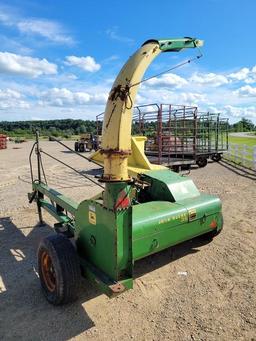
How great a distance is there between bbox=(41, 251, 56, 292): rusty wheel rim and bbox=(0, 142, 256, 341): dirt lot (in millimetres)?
193

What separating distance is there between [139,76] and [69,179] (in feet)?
29.2

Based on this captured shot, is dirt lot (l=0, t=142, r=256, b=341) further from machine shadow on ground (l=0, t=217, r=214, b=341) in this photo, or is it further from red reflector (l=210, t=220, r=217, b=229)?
red reflector (l=210, t=220, r=217, b=229)

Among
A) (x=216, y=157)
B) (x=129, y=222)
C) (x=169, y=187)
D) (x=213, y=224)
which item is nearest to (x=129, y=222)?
(x=129, y=222)

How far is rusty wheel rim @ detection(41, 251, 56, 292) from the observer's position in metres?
3.72

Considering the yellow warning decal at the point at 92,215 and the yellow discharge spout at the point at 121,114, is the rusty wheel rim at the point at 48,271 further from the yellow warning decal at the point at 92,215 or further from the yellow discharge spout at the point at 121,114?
the yellow discharge spout at the point at 121,114

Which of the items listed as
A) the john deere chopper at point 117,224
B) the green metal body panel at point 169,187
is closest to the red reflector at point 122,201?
the john deere chopper at point 117,224

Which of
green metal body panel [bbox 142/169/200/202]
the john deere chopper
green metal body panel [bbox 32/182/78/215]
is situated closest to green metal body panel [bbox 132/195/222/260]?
the john deere chopper

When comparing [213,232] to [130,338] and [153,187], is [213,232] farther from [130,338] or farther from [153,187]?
[130,338]

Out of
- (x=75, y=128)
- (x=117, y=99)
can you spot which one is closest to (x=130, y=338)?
(x=117, y=99)

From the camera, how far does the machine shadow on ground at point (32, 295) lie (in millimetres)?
3191

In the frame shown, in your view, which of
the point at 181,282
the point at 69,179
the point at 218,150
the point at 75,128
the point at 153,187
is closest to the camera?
the point at 181,282

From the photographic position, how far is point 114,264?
3127 millimetres

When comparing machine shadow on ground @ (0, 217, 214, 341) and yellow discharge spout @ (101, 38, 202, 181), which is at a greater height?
yellow discharge spout @ (101, 38, 202, 181)

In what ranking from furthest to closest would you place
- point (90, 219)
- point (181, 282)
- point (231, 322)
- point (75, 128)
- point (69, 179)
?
point (75, 128)
point (69, 179)
point (181, 282)
point (90, 219)
point (231, 322)
